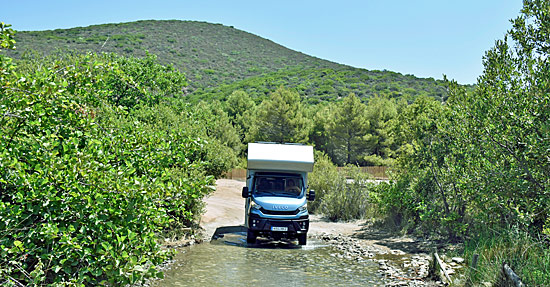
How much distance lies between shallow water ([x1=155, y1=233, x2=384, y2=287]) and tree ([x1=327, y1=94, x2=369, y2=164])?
36.6 meters

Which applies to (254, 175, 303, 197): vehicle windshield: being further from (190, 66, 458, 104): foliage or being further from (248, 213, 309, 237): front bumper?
(190, 66, 458, 104): foliage

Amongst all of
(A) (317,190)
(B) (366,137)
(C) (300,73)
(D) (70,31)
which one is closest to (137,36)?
(D) (70,31)

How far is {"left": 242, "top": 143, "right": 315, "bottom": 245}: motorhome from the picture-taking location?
52.8 feet

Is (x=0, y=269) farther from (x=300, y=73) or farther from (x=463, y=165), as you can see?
(x=300, y=73)

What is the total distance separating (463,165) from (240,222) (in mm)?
11394

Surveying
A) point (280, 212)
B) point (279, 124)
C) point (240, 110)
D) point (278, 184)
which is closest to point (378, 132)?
point (279, 124)

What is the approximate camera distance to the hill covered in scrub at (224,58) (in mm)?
92250

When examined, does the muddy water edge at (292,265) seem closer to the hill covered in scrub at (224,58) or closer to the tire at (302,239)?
the tire at (302,239)

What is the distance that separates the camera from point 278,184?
1709 cm

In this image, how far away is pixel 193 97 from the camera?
87750mm

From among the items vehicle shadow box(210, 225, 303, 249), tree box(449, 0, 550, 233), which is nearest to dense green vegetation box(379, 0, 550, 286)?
tree box(449, 0, 550, 233)

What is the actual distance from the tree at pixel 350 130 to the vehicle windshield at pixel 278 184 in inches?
1414

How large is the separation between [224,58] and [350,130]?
79622mm

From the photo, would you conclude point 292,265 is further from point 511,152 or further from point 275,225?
point 511,152
